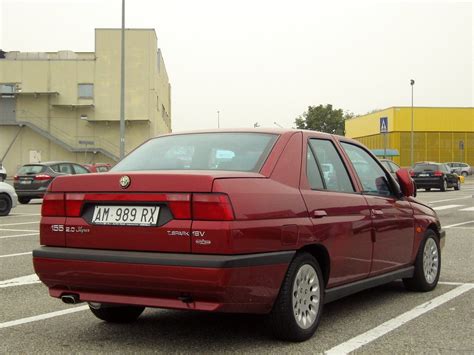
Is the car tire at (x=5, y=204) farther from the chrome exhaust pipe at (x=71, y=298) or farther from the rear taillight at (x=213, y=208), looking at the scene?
the rear taillight at (x=213, y=208)

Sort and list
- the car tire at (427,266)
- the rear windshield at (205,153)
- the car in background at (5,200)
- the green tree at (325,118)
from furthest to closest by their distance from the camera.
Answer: the green tree at (325,118) → the car in background at (5,200) → the car tire at (427,266) → the rear windshield at (205,153)

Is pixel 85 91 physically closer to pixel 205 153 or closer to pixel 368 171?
pixel 368 171

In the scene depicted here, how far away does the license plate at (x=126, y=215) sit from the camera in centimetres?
438

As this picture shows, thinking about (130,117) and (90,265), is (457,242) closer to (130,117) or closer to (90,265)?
(90,265)

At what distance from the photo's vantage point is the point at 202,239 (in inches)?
164

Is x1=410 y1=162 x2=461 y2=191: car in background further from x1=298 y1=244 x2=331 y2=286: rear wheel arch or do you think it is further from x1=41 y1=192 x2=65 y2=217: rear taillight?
x1=41 y1=192 x2=65 y2=217: rear taillight

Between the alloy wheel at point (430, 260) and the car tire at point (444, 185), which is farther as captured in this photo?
the car tire at point (444, 185)

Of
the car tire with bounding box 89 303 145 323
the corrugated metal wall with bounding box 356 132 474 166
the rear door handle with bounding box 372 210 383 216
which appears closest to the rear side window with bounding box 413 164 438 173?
the rear door handle with bounding box 372 210 383 216

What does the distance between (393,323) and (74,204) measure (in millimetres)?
2688

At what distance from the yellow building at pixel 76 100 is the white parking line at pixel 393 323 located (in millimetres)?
46951

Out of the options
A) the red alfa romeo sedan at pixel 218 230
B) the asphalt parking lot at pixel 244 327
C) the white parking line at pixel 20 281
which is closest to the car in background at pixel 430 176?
the asphalt parking lot at pixel 244 327

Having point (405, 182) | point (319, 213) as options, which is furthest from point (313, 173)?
point (405, 182)

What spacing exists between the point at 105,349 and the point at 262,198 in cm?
151

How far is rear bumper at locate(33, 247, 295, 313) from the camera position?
13.5ft
